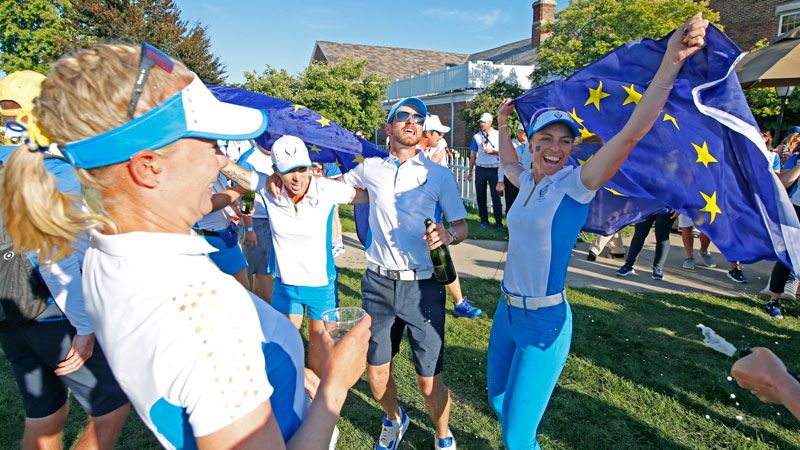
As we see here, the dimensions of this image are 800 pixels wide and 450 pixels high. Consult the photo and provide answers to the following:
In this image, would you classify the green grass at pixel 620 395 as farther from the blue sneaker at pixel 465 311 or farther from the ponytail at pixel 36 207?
the ponytail at pixel 36 207

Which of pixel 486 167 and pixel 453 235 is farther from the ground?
pixel 486 167

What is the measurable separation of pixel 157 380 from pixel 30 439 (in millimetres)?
2457

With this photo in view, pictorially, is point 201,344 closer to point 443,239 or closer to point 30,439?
point 443,239

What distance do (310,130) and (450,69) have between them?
21.7 m

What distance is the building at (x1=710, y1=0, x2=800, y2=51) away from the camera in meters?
18.2

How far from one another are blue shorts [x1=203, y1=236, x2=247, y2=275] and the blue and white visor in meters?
3.71

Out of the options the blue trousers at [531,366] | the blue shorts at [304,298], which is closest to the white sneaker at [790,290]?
the blue trousers at [531,366]

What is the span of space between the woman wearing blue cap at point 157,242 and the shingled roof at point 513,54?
98.3 feet

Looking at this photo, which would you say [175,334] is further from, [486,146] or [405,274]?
[486,146]

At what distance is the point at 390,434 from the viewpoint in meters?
3.34

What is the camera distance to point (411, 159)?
3.45m

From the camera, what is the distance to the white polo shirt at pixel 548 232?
2.55m

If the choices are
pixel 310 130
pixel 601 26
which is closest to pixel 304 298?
pixel 310 130

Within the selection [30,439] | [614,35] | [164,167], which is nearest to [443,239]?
[164,167]
